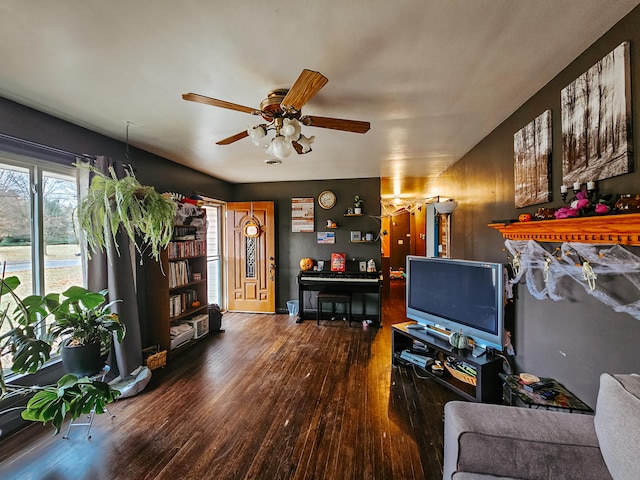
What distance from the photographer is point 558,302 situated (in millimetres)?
1717

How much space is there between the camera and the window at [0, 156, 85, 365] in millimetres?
1962

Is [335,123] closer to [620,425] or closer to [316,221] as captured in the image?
[620,425]

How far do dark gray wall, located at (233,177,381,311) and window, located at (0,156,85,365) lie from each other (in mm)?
2849

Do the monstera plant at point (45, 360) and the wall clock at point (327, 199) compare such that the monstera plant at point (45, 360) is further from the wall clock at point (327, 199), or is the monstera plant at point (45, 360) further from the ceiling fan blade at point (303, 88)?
the wall clock at point (327, 199)

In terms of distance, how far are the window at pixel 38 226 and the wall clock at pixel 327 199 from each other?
3.21m

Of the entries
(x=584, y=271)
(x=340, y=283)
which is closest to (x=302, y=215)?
(x=340, y=283)

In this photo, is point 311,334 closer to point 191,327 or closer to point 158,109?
point 191,327

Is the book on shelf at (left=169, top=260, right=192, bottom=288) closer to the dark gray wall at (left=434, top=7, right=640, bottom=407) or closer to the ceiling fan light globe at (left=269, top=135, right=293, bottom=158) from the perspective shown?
the ceiling fan light globe at (left=269, top=135, right=293, bottom=158)

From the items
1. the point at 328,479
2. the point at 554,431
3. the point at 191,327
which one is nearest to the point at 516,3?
the point at 554,431

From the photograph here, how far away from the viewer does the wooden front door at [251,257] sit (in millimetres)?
4688

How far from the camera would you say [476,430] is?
45.4 inches

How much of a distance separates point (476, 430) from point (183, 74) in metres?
2.39

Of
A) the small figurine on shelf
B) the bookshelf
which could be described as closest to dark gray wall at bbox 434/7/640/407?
the small figurine on shelf

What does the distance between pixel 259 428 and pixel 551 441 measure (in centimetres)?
172
